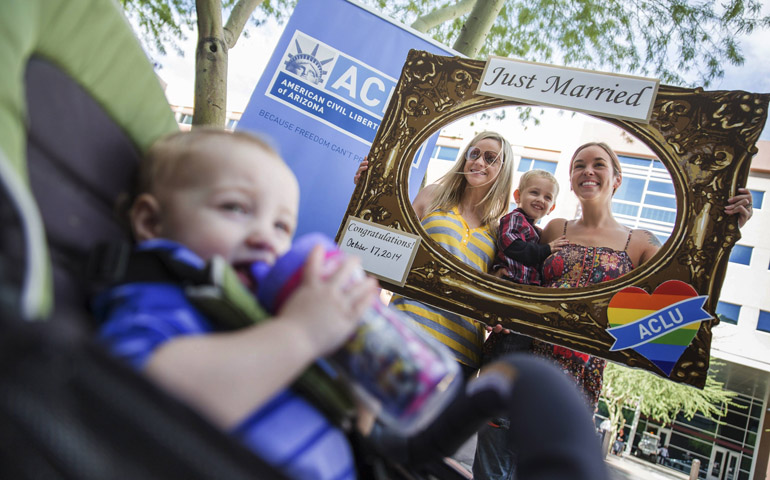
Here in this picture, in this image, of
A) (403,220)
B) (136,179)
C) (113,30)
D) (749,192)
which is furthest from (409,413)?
(749,192)

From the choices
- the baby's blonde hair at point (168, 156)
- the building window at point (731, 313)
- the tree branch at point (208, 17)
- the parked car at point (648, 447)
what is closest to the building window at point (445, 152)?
the tree branch at point (208, 17)

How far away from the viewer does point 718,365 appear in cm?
1850

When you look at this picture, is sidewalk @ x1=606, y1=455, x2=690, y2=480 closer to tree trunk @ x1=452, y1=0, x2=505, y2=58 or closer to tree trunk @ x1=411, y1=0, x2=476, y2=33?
tree trunk @ x1=452, y1=0, x2=505, y2=58

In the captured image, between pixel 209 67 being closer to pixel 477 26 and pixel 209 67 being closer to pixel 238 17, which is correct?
pixel 238 17

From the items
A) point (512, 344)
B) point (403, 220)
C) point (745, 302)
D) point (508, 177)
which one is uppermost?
point (745, 302)

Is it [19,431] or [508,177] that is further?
[508,177]

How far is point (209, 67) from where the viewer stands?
3.11 meters

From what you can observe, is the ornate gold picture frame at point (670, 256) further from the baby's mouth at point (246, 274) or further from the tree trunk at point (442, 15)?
the tree trunk at point (442, 15)

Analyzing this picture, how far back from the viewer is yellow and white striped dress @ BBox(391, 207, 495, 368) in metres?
2.03

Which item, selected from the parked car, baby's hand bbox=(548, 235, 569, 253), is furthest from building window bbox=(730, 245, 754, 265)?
baby's hand bbox=(548, 235, 569, 253)

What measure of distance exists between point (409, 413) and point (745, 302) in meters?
22.1

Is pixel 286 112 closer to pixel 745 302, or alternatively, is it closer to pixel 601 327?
pixel 601 327

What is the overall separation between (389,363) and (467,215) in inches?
70.1

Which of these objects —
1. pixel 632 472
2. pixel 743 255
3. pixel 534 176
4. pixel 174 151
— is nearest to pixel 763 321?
pixel 743 255
